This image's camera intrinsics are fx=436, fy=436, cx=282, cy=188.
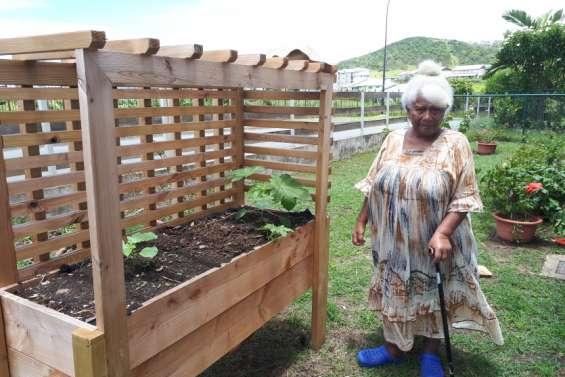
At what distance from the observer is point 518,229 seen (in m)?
4.70

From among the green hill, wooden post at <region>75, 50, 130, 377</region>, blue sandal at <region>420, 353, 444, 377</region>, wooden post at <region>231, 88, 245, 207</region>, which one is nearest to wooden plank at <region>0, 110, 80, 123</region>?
wooden post at <region>75, 50, 130, 377</region>

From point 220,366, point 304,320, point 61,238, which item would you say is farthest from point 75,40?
point 304,320

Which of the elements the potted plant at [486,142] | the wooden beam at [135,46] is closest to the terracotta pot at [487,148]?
the potted plant at [486,142]

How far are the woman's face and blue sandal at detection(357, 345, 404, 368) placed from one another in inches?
54.2

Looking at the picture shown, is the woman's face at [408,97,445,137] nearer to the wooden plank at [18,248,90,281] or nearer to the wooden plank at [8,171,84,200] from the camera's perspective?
the wooden plank at [8,171,84,200]

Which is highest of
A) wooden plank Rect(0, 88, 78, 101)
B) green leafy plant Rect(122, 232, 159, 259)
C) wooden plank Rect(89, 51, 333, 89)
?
wooden plank Rect(89, 51, 333, 89)

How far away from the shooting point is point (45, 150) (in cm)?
570

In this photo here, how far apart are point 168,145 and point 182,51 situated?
112 centimetres

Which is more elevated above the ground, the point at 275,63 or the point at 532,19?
the point at 532,19

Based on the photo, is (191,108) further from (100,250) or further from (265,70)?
(100,250)

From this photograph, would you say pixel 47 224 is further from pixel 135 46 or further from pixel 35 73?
pixel 135 46

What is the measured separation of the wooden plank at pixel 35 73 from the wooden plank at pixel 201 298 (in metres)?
1.04

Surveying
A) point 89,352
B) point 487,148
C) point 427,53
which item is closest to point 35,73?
point 89,352

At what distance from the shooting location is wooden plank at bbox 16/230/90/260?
1992mm
